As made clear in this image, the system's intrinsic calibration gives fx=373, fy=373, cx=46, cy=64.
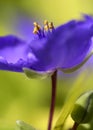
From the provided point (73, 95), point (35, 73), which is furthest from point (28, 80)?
point (35, 73)

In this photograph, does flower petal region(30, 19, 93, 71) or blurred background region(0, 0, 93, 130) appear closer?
flower petal region(30, 19, 93, 71)

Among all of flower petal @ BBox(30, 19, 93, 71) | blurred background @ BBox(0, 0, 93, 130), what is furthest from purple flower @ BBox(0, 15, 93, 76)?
blurred background @ BBox(0, 0, 93, 130)

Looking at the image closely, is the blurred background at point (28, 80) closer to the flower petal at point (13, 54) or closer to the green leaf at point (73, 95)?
the green leaf at point (73, 95)

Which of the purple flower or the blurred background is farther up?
the purple flower

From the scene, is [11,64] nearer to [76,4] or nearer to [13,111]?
[13,111]

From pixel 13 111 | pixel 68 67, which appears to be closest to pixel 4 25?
pixel 13 111

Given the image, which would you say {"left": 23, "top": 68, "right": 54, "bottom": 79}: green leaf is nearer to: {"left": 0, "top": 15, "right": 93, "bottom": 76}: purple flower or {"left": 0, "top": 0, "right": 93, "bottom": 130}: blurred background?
{"left": 0, "top": 15, "right": 93, "bottom": 76}: purple flower

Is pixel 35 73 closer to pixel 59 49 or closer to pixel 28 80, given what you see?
pixel 59 49
